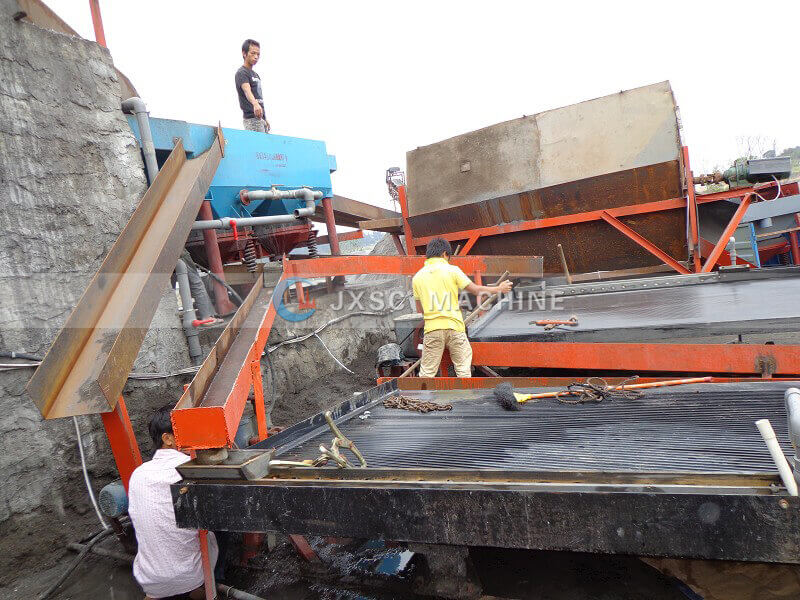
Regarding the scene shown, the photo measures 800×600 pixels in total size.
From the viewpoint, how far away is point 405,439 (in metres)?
2.37

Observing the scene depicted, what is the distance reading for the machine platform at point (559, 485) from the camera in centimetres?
132

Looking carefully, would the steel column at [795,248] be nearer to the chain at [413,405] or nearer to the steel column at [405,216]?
the steel column at [405,216]

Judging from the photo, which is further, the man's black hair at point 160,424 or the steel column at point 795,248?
the steel column at point 795,248

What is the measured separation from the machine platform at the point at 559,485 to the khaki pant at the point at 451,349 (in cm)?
133

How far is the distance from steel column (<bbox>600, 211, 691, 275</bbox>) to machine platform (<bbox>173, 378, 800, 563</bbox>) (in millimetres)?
4043

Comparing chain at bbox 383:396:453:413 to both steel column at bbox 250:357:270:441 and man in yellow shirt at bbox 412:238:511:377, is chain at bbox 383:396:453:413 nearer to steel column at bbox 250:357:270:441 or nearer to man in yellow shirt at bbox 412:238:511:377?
steel column at bbox 250:357:270:441

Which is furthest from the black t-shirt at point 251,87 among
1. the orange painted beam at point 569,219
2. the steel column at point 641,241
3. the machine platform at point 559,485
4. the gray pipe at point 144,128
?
the machine platform at point 559,485

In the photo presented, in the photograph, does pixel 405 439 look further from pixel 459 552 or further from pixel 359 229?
pixel 359 229

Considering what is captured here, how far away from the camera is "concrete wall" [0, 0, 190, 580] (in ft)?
10.3

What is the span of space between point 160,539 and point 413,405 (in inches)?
55.0

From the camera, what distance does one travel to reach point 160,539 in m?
2.30

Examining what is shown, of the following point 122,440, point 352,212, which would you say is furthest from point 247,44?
point 122,440

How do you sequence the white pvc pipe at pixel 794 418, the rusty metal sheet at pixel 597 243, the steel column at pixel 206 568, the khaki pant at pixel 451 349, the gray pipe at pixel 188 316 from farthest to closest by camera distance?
the rusty metal sheet at pixel 597 243 < the gray pipe at pixel 188 316 < the khaki pant at pixel 451 349 < the steel column at pixel 206 568 < the white pvc pipe at pixel 794 418

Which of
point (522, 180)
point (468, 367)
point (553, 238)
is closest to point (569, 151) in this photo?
point (522, 180)
